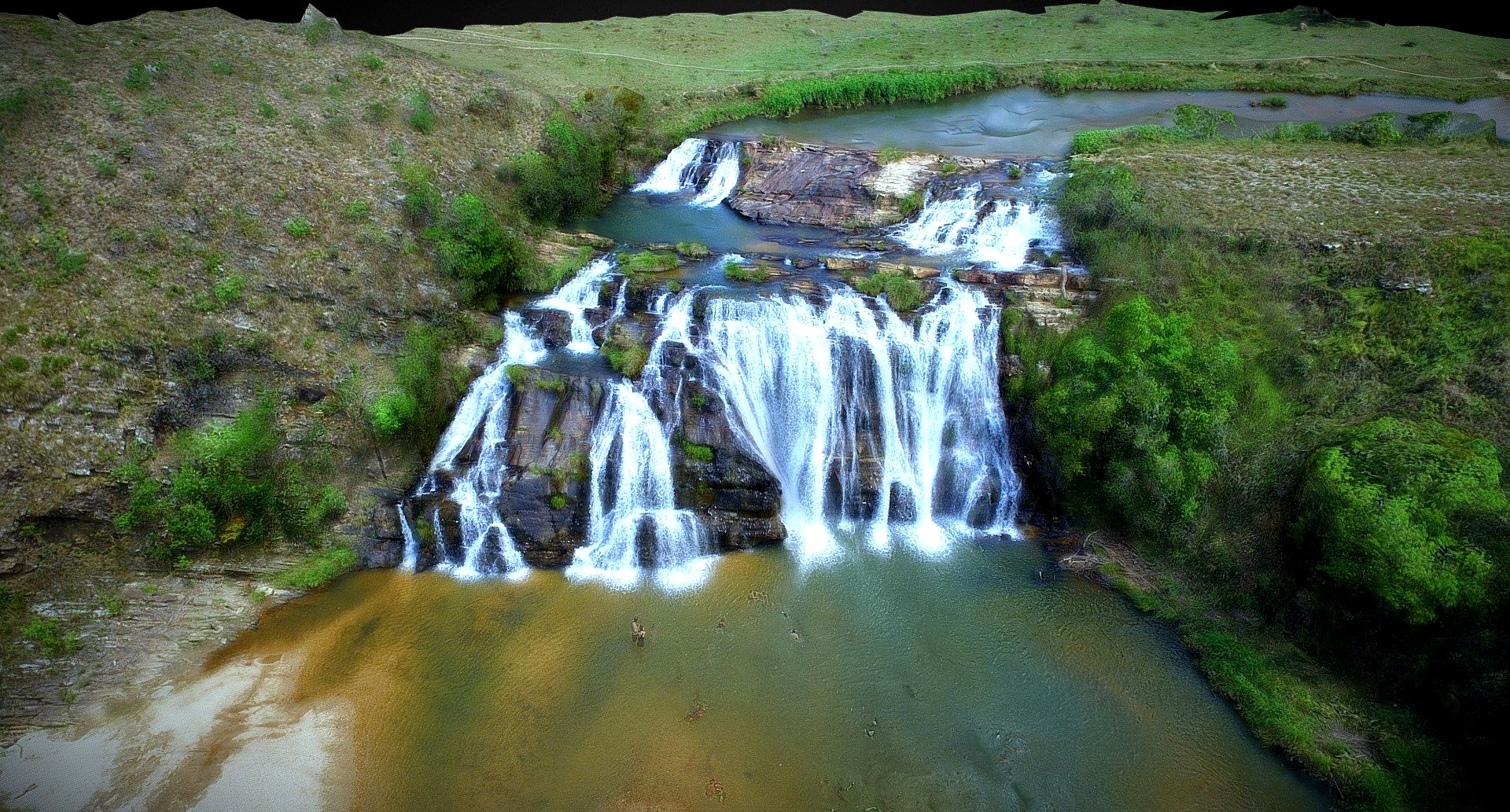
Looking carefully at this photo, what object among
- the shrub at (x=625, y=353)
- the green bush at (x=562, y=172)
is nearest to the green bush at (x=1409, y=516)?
the shrub at (x=625, y=353)

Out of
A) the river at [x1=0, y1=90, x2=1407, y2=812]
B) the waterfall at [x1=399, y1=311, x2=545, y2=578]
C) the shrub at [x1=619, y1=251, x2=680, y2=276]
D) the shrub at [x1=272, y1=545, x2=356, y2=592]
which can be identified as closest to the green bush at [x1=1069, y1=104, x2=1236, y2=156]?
the river at [x1=0, y1=90, x2=1407, y2=812]

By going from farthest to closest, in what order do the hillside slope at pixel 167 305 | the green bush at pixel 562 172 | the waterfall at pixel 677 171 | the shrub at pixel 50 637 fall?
the waterfall at pixel 677 171
the green bush at pixel 562 172
the hillside slope at pixel 167 305
the shrub at pixel 50 637

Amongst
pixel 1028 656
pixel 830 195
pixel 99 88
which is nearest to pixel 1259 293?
pixel 1028 656

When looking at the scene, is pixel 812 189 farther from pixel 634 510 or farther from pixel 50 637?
pixel 50 637

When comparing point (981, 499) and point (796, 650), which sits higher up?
point (981, 499)

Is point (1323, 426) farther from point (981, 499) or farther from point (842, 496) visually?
point (842, 496)

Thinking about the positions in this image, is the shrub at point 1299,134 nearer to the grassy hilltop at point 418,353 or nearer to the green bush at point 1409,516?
the grassy hilltop at point 418,353

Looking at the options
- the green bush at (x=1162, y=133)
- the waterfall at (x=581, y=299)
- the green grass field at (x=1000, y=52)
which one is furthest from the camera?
the green grass field at (x=1000, y=52)
